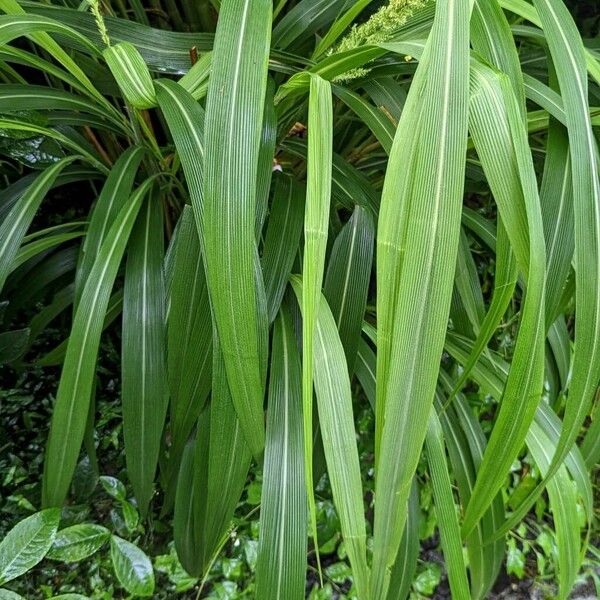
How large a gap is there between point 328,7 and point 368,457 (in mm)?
689

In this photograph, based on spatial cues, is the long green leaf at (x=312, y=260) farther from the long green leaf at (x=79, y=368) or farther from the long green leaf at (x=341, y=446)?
the long green leaf at (x=79, y=368)

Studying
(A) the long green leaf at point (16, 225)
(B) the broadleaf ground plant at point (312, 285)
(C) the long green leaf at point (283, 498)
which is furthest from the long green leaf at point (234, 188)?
(A) the long green leaf at point (16, 225)

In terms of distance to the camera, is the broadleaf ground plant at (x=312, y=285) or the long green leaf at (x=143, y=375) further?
the long green leaf at (x=143, y=375)

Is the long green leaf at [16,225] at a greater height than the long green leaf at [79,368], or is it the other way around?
the long green leaf at [16,225]

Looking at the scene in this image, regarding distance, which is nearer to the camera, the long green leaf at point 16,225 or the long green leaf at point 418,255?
the long green leaf at point 418,255

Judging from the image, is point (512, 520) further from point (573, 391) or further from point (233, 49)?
point (233, 49)

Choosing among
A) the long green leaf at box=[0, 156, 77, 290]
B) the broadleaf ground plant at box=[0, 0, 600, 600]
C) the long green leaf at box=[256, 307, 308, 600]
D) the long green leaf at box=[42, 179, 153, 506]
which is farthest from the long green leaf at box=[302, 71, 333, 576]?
the long green leaf at box=[0, 156, 77, 290]

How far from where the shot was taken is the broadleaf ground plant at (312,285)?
339mm

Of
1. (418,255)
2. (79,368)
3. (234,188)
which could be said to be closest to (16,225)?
(79,368)

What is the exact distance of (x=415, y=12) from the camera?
519 millimetres

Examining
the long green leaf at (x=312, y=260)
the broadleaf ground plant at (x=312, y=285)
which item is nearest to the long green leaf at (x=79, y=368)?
the broadleaf ground plant at (x=312, y=285)

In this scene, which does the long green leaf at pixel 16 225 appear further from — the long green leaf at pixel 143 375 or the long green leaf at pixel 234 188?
the long green leaf at pixel 234 188

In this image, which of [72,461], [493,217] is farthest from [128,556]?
[493,217]

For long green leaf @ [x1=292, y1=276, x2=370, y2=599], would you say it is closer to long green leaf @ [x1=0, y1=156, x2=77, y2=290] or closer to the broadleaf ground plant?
the broadleaf ground plant
